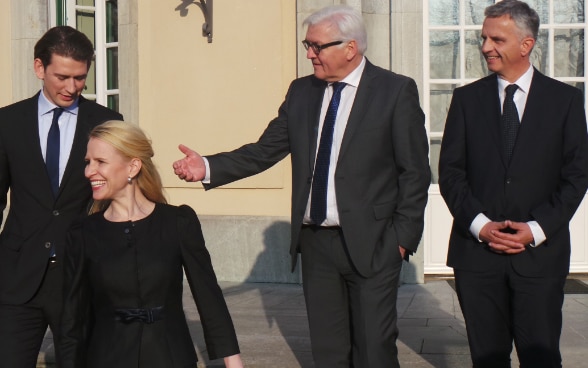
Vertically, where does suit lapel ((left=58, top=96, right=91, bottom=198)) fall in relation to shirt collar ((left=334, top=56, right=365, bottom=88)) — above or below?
below

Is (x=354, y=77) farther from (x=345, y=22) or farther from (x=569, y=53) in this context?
(x=569, y=53)

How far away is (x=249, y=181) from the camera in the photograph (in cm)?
1080

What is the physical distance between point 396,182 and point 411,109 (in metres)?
0.35

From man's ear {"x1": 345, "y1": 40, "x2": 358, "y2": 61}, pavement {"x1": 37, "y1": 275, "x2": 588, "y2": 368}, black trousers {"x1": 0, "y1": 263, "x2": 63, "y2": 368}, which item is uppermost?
man's ear {"x1": 345, "y1": 40, "x2": 358, "y2": 61}

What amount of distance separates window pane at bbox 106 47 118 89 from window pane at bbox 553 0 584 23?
4.20 meters

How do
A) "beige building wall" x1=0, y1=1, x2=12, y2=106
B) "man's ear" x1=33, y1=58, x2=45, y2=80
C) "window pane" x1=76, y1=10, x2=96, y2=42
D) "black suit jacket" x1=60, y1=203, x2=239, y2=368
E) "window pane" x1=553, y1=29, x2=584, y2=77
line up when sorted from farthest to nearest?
"window pane" x1=76, y1=10, x2=96, y2=42
"beige building wall" x1=0, y1=1, x2=12, y2=106
"window pane" x1=553, y1=29, x2=584, y2=77
"man's ear" x1=33, y1=58, x2=45, y2=80
"black suit jacket" x1=60, y1=203, x2=239, y2=368

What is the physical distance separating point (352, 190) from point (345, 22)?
2.52 feet

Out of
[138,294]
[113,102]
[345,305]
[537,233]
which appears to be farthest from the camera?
[113,102]

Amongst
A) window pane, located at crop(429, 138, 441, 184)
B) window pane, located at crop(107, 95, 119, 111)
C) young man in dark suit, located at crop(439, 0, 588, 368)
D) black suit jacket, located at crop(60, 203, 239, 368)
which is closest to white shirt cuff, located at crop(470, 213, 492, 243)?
young man in dark suit, located at crop(439, 0, 588, 368)

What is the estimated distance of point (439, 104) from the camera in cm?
1096

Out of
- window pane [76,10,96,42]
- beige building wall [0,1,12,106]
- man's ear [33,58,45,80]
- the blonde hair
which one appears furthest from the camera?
window pane [76,10,96,42]

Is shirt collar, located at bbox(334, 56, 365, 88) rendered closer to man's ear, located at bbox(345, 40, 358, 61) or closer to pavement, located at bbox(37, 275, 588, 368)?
Result: man's ear, located at bbox(345, 40, 358, 61)

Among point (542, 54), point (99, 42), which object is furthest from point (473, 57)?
point (99, 42)

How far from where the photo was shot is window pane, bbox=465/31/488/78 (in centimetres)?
1094
